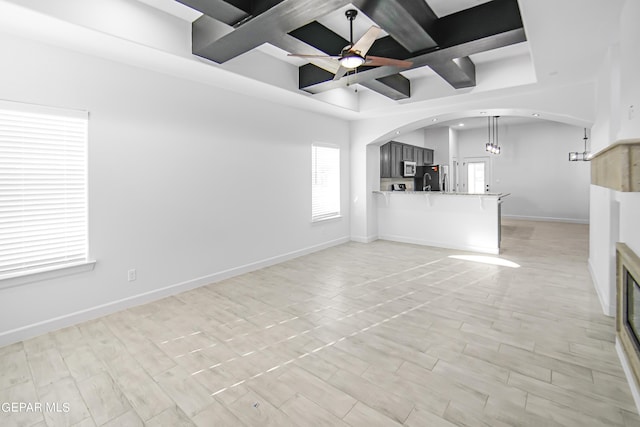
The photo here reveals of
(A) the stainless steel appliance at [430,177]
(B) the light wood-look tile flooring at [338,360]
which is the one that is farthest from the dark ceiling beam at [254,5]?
(A) the stainless steel appliance at [430,177]

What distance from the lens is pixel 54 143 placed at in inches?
116

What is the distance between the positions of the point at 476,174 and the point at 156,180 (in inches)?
409

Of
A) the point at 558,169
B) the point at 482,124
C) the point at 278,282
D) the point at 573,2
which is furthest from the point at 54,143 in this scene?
the point at 558,169

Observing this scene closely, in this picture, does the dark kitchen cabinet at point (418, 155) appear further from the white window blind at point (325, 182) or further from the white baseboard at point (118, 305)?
the white baseboard at point (118, 305)

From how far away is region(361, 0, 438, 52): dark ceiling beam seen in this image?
2.59 m

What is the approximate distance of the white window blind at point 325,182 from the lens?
20.0 ft

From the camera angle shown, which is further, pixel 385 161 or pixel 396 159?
pixel 396 159

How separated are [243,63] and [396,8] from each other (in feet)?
6.66

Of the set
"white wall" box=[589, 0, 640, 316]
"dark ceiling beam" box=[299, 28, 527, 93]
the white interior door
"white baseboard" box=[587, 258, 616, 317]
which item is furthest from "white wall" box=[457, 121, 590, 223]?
"dark ceiling beam" box=[299, 28, 527, 93]

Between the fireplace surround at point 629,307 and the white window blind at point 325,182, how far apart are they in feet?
14.6

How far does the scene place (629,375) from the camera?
209 cm

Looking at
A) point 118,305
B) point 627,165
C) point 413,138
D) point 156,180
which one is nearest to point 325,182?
point 156,180

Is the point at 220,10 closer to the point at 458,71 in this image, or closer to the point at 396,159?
the point at 458,71

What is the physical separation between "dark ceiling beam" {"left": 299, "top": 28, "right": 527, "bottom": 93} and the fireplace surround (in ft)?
7.20
